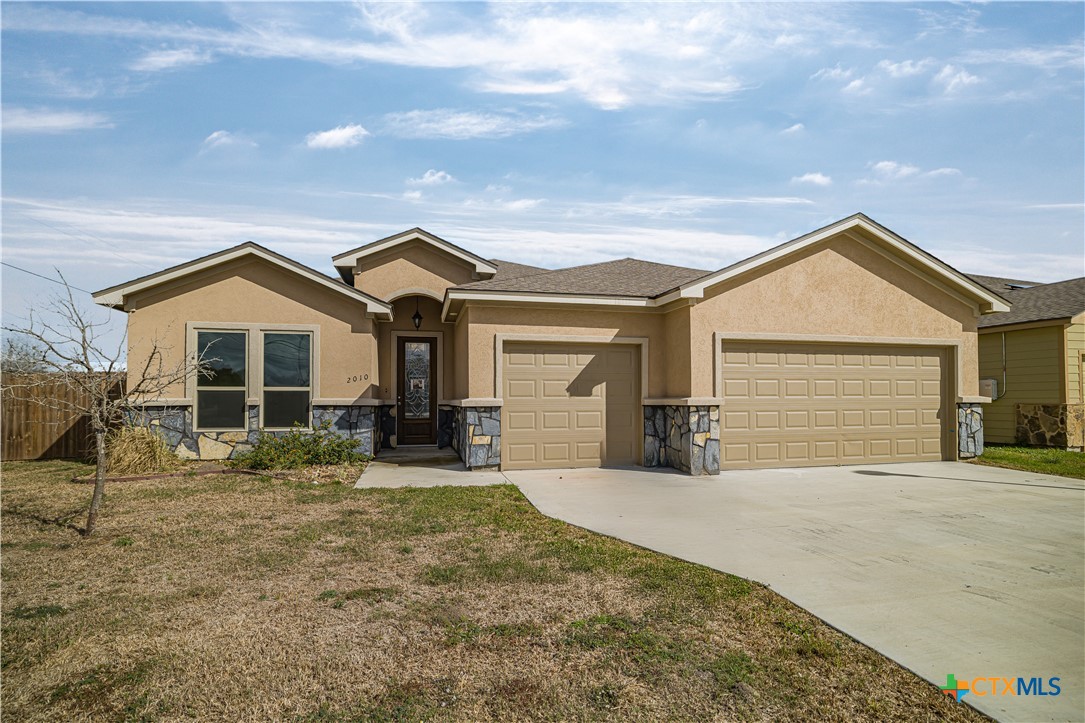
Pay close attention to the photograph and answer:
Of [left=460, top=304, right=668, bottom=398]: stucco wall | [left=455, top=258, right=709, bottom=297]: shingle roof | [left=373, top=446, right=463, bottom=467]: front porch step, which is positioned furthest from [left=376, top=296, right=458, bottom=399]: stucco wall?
[left=460, top=304, right=668, bottom=398]: stucco wall

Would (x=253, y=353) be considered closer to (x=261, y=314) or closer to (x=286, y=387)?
(x=261, y=314)

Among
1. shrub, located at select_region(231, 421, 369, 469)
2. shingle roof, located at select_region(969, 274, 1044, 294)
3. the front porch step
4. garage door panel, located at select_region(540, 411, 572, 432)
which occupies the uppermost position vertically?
shingle roof, located at select_region(969, 274, 1044, 294)

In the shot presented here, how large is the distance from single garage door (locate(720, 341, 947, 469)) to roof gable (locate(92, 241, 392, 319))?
7.37m

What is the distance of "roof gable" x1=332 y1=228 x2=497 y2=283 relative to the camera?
580 inches

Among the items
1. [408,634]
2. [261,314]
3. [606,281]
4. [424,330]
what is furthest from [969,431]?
[261,314]

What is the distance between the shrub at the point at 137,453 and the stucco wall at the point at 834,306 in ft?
31.4

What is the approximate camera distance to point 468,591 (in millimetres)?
4703

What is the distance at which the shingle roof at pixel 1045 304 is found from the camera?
1480 centimetres

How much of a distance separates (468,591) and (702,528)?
3113 mm

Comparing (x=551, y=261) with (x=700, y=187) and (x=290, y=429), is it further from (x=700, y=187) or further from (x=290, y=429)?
(x=290, y=429)

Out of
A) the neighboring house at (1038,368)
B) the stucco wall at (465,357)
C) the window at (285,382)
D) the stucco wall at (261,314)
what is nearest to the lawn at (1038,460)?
the neighboring house at (1038,368)

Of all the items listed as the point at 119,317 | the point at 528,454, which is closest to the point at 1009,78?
the point at 528,454

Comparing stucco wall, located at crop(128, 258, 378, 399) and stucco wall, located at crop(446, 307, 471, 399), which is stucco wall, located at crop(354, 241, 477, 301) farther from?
stucco wall, located at crop(446, 307, 471, 399)

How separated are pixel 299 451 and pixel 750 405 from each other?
8.33 m
